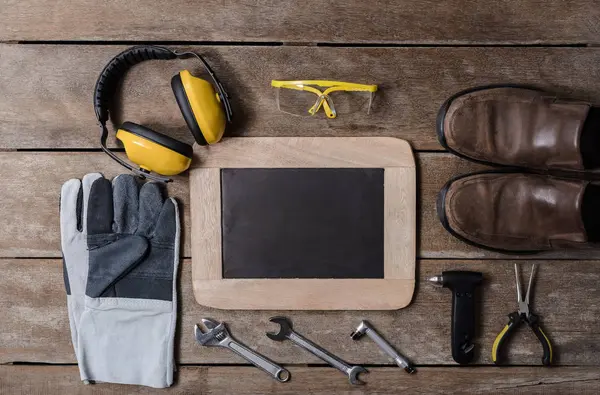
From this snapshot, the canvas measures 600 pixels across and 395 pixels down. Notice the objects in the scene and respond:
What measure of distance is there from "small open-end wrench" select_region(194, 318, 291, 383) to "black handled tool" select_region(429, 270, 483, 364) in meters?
0.35

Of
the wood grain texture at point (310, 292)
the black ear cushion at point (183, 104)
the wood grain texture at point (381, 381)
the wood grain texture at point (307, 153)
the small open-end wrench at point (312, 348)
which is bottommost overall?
the wood grain texture at point (381, 381)

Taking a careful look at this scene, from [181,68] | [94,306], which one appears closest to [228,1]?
[181,68]

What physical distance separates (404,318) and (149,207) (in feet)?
1.79

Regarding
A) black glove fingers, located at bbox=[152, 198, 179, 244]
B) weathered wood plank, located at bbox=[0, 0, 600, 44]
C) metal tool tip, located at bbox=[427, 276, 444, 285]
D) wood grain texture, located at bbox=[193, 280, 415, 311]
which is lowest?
wood grain texture, located at bbox=[193, 280, 415, 311]

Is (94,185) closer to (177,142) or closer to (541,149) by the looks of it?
(177,142)

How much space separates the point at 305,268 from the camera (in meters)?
1.11

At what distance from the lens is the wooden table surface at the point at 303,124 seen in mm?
1091

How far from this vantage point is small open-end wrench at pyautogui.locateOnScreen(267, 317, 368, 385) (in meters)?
1.12

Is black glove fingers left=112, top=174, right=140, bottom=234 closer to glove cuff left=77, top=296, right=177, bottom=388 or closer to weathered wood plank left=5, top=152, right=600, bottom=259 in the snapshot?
weathered wood plank left=5, top=152, right=600, bottom=259

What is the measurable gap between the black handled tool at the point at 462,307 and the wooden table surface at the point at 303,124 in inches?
1.1

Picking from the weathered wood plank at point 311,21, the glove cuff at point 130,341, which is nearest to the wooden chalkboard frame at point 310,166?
the glove cuff at point 130,341

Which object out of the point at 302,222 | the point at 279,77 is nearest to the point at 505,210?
the point at 302,222

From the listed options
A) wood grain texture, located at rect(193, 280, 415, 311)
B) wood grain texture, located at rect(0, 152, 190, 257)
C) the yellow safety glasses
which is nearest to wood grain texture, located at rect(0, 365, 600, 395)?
wood grain texture, located at rect(193, 280, 415, 311)

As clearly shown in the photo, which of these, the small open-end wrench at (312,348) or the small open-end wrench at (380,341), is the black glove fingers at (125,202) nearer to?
the small open-end wrench at (312,348)
